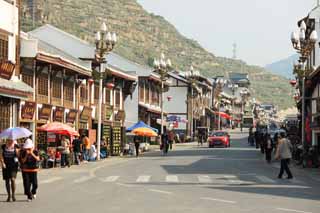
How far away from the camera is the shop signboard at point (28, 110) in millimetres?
41000

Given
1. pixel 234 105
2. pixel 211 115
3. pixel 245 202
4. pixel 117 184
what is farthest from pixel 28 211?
pixel 234 105

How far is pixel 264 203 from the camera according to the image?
19.6 m

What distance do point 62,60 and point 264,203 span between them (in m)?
27.2

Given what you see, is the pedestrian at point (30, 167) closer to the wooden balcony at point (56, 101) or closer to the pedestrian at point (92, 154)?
the wooden balcony at point (56, 101)

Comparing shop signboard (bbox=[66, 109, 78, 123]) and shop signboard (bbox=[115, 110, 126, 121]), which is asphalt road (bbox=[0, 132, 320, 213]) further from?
shop signboard (bbox=[115, 110, 126, 121])

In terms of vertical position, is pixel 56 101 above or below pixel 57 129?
above

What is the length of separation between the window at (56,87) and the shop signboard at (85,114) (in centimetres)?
564

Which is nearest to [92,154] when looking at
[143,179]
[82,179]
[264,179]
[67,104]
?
[67,104]

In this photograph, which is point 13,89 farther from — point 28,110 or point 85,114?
point 85,114

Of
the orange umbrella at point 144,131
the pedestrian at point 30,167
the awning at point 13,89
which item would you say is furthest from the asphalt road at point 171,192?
the orange umbrella at point 144,131

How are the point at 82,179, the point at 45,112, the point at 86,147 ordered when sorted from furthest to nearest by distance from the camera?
the point at 86,147, the point at 45,112, the point at 82,179

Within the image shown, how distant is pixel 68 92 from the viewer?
50.3 meters

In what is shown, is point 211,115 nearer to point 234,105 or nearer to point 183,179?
point 234,105

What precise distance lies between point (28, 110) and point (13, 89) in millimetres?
5970
